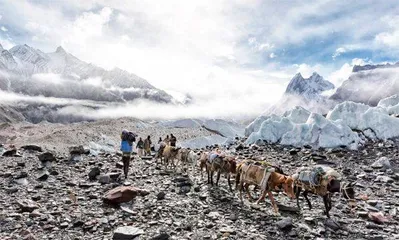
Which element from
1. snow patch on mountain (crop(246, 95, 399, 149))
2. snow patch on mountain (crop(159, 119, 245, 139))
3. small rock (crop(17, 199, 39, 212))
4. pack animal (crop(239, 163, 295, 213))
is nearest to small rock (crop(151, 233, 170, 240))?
pack animal (crop(239, 163, 295, 213))

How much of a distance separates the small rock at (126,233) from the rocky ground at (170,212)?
0.03 m

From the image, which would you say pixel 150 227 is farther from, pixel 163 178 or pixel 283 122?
pixel 283 122

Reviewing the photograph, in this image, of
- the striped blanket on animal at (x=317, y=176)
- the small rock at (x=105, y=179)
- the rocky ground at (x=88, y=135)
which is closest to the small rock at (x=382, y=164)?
the striped blanket on animal at (x=317, y=176)

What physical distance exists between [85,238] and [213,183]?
7.59 metres

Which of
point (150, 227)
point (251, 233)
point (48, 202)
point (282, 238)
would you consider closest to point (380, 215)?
point (282, 238)

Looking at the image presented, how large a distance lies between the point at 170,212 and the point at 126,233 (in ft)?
7.76

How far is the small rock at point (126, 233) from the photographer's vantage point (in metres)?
8.46

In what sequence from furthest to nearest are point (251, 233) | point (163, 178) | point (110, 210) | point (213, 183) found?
point (163, 178)
point (213, 183)
point (110, 210)
point (251, 233)

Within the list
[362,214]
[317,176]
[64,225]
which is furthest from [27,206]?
[362,214]

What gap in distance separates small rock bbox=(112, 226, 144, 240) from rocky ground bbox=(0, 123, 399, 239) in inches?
1.0

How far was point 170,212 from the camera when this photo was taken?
10680mm

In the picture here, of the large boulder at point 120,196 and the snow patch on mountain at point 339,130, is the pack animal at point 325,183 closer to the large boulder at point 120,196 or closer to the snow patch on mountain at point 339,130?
the large boulder at point 120,196

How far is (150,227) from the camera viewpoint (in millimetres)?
9445

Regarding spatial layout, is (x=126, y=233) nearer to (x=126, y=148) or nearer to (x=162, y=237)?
(x=162, y=237)
